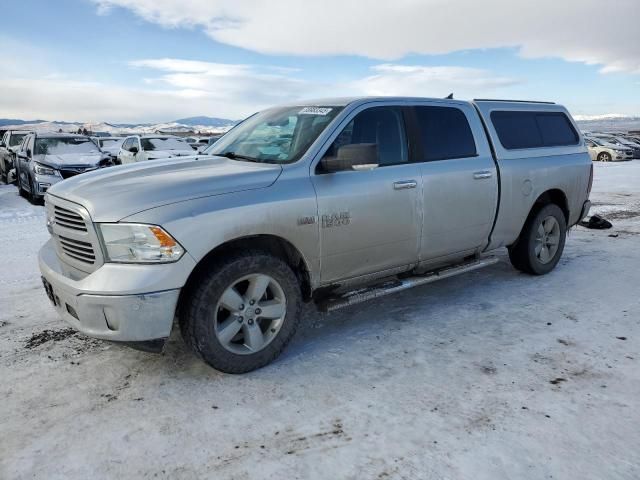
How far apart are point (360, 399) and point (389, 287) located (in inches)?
46.9

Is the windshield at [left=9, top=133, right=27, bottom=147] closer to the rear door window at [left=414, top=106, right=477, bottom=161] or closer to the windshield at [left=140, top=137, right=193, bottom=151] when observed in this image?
the windshield at [left=140, top=137, right=193, bottom=151]

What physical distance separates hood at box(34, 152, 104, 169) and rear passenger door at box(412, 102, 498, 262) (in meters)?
9.71

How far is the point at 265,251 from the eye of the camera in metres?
3.37

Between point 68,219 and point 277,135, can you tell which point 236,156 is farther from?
point 68,219

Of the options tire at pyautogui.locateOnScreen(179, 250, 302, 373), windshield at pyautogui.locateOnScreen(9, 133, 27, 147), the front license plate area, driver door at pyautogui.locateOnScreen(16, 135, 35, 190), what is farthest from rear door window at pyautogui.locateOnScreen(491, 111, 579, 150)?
windshield at pyautogui.locateOnScreen(9, 133, 27, 147)

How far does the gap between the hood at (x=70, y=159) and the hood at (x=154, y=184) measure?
8.80 metres

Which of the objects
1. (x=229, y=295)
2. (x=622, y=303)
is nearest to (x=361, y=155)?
(x=229, y=295)

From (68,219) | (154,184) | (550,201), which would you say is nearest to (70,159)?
(68,219)

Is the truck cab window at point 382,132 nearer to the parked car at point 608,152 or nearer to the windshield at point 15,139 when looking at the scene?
the windshield at point 15,139

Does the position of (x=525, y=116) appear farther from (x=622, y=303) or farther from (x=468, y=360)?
(x=468, y=360)

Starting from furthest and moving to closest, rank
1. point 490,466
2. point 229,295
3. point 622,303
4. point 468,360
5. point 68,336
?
1. point 622,303
2. point 68,336
3. point 468,360
4. point 229,295
5. point 490,466

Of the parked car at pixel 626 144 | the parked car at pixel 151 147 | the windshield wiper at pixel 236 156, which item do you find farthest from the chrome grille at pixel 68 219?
the parked car at pixel 626 144

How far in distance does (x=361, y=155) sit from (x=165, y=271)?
1.48m

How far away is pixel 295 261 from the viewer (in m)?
3.57
